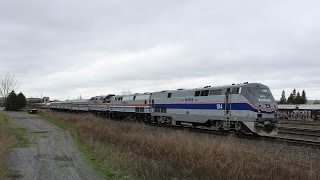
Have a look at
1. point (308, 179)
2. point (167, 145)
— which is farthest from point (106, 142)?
point (308, 179)

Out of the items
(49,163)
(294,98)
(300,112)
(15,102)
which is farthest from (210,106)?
(294,98)

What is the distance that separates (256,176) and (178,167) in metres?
2.50

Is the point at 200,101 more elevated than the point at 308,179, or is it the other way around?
the point at 200,101

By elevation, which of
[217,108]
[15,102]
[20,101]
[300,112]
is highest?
[20,101]

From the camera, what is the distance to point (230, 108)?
23.4 meters

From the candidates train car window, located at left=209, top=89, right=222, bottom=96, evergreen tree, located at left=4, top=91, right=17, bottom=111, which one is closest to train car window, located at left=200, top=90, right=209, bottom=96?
train car window, located at left=209, top=89, right=222, bottom=96

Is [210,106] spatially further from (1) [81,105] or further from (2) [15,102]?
(2) [15,102]

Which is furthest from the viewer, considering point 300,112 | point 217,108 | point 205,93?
point 300,112

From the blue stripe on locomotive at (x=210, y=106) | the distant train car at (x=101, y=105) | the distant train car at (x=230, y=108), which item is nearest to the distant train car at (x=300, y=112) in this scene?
the blue stripe on locomotive at (x=210, y=106)

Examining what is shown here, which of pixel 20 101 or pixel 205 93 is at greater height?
pixel 20 101

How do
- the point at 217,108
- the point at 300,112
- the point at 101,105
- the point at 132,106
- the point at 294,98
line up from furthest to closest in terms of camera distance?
the point at 294,98 → the point at 101,105 → the point at 300,112 → the point at 132,106 → the point at 217,108

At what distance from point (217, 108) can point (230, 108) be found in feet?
5.14

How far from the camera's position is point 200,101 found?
89.0ft

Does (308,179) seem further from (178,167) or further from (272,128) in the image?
(272,128)
